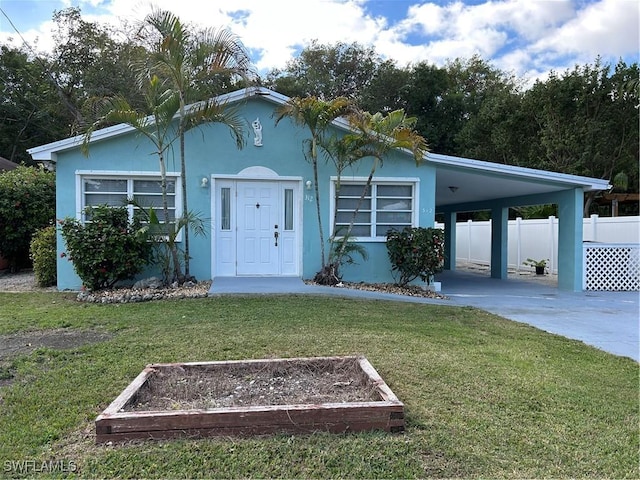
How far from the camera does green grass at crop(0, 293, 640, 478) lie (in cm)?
267

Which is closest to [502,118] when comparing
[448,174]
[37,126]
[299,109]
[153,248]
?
[448,174]

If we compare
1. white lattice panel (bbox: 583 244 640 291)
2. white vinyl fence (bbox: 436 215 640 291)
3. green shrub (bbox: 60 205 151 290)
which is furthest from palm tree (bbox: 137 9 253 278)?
white vinyl fence (bbox: 436 215 640 291)

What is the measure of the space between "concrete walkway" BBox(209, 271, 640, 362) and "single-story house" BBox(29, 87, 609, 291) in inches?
27.3

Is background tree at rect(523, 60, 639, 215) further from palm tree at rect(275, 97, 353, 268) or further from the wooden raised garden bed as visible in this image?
the wooden raised garden bed

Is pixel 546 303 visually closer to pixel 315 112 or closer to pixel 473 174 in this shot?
pixel 473 174

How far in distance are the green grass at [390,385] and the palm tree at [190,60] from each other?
383cm

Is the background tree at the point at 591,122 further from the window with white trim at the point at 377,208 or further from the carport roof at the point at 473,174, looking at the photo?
the window with white trim at the point at 377,208

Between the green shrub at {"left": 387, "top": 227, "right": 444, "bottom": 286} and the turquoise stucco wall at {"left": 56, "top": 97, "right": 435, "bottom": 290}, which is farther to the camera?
the green shrub at {"left": 387, "top": 227, "right": 444, "bottom": 286}

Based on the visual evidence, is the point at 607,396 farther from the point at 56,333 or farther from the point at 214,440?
the point at 56,333

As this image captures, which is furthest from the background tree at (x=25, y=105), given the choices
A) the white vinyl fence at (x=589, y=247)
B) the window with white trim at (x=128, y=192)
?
the white vinyl fence at (x=589, y=247)

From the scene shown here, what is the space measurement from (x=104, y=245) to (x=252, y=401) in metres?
5.88

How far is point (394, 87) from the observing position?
24.1 meters

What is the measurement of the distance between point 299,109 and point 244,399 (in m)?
6.31

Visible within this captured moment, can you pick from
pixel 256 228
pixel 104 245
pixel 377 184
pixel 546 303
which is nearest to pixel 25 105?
pixel 104 245
